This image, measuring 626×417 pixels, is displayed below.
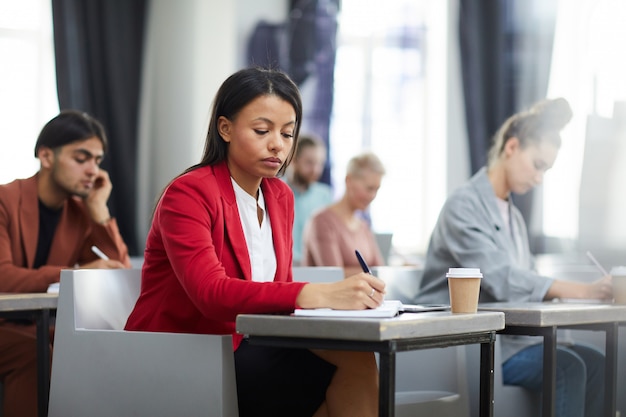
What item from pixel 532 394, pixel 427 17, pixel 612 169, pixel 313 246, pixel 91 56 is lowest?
pixel 532 394

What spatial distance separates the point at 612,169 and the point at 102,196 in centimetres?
203

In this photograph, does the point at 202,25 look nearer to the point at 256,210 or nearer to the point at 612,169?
the point at 612,169

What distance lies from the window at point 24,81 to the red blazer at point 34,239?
2.19m

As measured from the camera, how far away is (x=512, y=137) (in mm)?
3188

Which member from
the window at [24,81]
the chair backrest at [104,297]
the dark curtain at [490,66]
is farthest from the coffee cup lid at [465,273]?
the dark curtain at [490,66]

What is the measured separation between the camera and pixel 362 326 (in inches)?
65.6

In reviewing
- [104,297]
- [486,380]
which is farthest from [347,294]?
[104,297]

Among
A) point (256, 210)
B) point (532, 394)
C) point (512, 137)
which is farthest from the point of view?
point (512, 137)

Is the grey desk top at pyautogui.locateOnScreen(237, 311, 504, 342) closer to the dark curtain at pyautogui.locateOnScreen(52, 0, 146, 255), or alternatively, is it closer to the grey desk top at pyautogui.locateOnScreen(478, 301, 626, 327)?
the grey desk top at pyautogui.locateOnScreen(478, 301, 626, 327)

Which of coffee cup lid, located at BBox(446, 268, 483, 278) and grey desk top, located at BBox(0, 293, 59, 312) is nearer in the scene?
coffee cup lid, located at BBox(446, 268, 483, 278)

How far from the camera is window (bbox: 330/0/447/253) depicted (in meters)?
6.93

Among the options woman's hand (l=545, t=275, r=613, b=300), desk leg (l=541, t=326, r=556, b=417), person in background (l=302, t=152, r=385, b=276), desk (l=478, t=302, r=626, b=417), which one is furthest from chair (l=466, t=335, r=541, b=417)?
person in background (l=302, t=152, r=385, b=276)

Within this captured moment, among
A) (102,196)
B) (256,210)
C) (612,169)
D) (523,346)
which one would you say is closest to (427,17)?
(612,169)

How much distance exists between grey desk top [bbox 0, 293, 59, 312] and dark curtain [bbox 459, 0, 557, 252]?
4772mm
